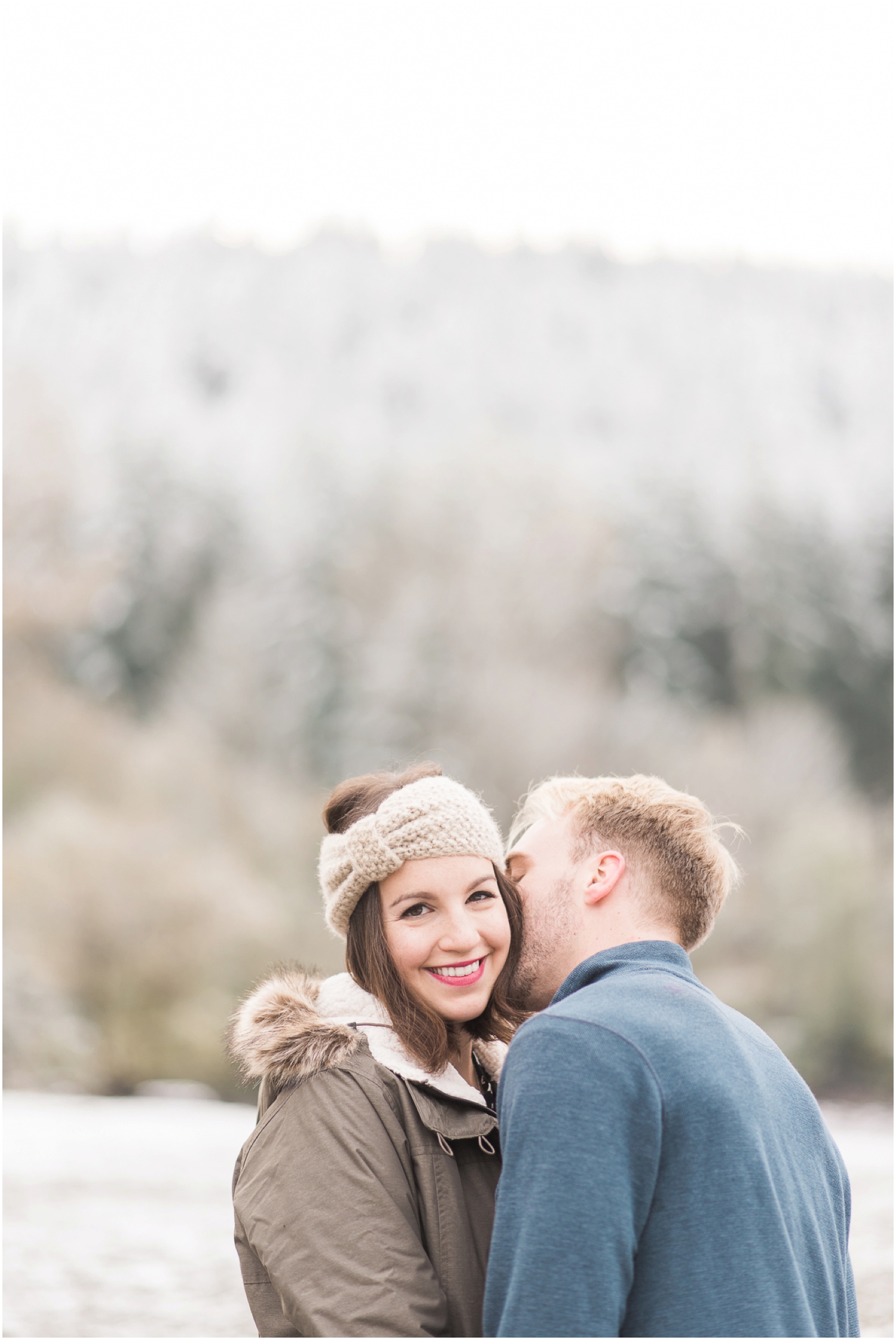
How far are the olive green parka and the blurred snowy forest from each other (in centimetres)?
1070

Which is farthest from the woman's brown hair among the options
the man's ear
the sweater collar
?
the sweater collar

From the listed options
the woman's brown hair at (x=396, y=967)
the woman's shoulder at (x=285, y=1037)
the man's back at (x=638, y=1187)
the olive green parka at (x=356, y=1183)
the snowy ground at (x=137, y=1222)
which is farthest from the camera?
the snowy ground at (x=137, y=1222)

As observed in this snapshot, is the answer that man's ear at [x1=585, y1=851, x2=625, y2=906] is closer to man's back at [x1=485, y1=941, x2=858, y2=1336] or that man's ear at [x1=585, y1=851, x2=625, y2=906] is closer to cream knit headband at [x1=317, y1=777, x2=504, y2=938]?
cream knit headband at [x1=317, y1=777, x2=504, y2=938]

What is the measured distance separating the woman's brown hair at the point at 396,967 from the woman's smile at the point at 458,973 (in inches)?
2.2

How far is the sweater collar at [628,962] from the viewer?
5.69 ft

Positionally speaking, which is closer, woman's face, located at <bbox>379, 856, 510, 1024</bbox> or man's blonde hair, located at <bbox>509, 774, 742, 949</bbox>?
man's blonde hair, located at <bbox>509, 774, 742, 949</bbox>

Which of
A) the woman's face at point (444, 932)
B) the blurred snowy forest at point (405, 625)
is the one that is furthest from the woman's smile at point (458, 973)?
the blurred snowy forest at point (405, 625)

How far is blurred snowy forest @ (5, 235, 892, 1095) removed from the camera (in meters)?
18.1

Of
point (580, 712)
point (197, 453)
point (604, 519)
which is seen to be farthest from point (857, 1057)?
point (197, 453)

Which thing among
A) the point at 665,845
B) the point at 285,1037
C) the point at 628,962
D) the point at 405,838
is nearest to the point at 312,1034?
the point at 285,1037

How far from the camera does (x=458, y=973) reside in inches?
79.3

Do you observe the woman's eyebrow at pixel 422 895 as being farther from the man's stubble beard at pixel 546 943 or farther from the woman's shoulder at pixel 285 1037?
the woman's shoulder at pixel 285 1037

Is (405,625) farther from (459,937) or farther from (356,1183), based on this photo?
(356,1183)

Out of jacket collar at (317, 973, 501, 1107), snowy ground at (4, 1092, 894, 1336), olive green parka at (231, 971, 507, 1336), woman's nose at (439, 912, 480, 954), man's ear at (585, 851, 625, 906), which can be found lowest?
snowy ground at (4, 1092, 894, 1336)
